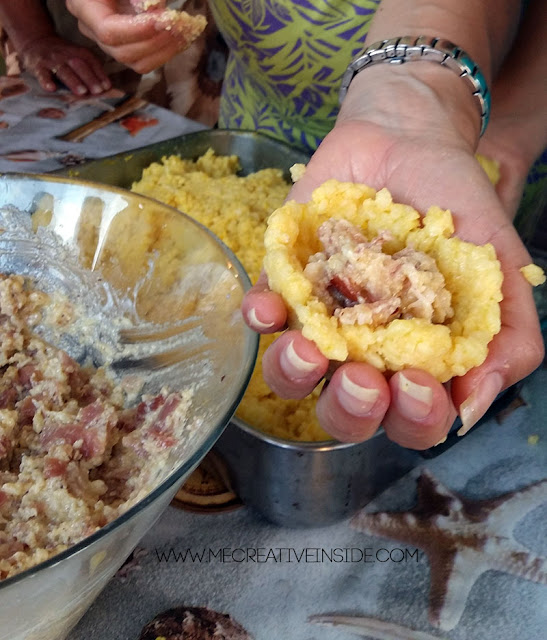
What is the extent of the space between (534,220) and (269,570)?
40.1 inches

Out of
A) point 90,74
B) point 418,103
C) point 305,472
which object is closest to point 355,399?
point 305,472

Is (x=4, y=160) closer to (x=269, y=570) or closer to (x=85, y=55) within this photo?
(x=85, y=55)

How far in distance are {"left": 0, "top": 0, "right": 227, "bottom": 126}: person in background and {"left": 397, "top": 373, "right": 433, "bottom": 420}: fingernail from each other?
143 centimetres

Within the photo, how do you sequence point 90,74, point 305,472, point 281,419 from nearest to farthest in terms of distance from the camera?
point 305,472, point 281,419, point 90,74

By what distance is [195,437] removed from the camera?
587mm

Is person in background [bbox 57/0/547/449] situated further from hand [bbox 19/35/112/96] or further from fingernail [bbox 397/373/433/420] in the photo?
hand [bbox 19/35/112/96]

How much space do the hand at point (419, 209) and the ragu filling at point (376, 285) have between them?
0.06m

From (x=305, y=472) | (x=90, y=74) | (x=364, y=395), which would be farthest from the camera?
(x=90, y=74)

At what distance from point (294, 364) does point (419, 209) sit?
28cm

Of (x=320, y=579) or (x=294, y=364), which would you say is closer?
(x=294, y=364)

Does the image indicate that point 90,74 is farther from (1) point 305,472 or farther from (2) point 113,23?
(1) point 305,472

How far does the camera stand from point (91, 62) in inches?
72.6

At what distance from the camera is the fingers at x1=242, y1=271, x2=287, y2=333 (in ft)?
1.87

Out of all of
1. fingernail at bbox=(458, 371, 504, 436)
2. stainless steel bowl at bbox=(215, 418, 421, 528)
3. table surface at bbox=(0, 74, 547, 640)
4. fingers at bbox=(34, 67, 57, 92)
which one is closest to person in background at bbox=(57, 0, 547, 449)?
fingernail at bbox=(458, 371, 504, 436)
